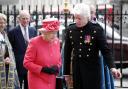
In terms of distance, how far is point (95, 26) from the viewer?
6535 millimetres

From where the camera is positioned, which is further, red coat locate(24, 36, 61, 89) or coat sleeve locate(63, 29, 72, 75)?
coat sleeve locate(63, 29, 72, 75)

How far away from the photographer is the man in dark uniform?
21.2 ft

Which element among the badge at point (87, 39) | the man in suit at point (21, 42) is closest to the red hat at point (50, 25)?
the badge at point (87, 39)

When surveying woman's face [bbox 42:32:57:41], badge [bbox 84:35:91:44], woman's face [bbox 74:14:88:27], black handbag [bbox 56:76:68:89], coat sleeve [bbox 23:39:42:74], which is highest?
woman's face [bbox 74:14:88:27]

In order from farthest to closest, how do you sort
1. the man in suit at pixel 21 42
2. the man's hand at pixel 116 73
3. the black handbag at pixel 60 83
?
the man in suit at pixel 21 42
the black handbag at pixel 60 83
the man's hand at pixel 116 73

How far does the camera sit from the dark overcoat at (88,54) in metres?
6.48

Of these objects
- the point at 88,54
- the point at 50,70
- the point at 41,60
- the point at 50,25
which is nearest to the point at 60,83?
the point at 50,70

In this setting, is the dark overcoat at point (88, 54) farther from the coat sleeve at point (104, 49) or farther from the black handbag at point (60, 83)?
the black handbag at point (60, 83)

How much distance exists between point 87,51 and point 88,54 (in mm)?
42

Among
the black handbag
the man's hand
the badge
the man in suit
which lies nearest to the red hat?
the badge

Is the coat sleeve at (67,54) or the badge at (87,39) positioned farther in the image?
the coat sleeve at (67,54)

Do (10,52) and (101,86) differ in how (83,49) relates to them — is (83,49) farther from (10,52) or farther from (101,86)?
(10,52)

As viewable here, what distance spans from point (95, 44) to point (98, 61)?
8.8 inches

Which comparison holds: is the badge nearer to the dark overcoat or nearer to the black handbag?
the dark overcoat
